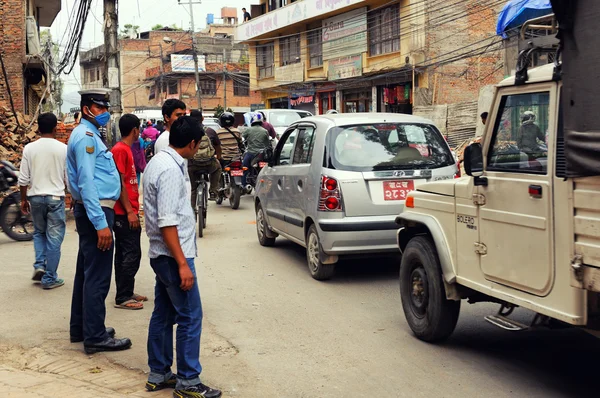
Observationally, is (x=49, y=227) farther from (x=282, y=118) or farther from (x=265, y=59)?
(x=265, y=59)

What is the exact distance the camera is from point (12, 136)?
17312 mm

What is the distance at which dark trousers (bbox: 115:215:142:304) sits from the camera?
274 inches

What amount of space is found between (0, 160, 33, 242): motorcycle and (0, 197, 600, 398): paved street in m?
3.46

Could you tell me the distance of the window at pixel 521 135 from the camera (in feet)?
15.0

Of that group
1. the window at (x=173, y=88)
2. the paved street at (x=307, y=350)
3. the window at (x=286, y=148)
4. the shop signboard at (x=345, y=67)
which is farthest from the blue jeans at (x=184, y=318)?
the window at (x=173, y=88)

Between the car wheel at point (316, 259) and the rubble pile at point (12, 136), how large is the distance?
371 inches

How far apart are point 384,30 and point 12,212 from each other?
23795mm

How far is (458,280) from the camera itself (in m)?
Answer: 5.48

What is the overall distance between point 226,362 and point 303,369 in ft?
2.06

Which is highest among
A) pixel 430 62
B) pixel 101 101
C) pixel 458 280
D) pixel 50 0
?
pixel 50 0

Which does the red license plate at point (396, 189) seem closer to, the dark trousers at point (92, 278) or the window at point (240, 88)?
the dark trousers at point (92, 278)

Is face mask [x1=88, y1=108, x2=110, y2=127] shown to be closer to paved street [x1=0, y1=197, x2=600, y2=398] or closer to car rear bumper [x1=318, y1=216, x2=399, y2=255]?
paved street [x1=0, y1=197, x2=600, y2=398]

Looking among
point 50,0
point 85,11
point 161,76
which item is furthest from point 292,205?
point 161,76

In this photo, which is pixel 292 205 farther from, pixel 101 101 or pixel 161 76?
pixel 161 76
